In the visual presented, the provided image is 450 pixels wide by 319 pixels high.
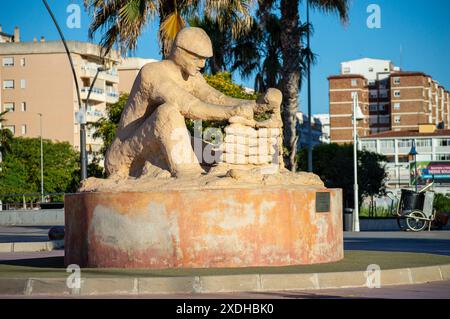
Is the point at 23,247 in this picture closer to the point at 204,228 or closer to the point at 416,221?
the point at 204,228

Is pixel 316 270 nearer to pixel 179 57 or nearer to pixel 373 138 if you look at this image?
pixel 179 57

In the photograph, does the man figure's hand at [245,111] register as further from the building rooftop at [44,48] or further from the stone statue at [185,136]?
the building rooftop at [44,48]

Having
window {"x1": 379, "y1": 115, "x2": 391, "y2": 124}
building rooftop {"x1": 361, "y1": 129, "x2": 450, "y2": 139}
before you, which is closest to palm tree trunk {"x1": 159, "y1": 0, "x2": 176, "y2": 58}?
building rooftop {"x1": 361, "y1": 129, "x2": 450, "y2": 139}

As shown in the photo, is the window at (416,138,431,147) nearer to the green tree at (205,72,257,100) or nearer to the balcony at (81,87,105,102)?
the balcony at (81,87,105,102)

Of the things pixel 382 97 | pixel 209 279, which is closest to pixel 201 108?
pixel 209 279

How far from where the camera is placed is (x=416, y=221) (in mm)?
31516

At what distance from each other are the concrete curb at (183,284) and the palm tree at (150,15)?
13.1 meters

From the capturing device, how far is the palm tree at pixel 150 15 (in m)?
24.2

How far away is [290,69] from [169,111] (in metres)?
15.6

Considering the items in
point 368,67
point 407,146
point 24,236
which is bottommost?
point 24,236

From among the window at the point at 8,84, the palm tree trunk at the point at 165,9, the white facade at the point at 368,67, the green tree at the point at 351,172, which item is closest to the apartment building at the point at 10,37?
the window at the point at 8,84

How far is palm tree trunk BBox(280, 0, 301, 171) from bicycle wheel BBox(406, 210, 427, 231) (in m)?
4.69
